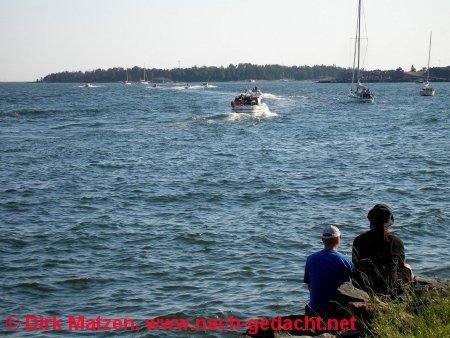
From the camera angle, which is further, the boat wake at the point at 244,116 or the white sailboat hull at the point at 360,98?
the white sailboat hull at the point at 360,98

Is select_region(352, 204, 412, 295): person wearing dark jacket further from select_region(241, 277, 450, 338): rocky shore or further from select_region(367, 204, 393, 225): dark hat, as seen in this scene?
select_region(241, 277, 450, 338): rocky shore

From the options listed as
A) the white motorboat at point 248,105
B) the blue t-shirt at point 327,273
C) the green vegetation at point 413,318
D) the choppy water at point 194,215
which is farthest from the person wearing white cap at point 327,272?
the white motorboat at point 248,105

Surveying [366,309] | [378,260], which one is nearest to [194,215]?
[378,260]

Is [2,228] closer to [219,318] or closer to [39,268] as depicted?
[39,268]

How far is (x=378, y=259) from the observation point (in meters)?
7.71

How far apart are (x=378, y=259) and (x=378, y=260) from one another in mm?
12

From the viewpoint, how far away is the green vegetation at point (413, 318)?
20.7 feet

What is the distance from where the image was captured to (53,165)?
28328mm

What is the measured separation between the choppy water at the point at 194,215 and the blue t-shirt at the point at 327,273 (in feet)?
8.51

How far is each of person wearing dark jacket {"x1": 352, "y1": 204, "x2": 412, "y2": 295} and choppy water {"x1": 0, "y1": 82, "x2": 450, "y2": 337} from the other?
292cm

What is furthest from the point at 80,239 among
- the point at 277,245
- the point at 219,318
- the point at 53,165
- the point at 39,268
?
the point at 53,165

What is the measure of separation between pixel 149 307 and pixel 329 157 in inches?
841

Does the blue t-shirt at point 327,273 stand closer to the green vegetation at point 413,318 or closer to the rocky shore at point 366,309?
the rocky shore at point 366,309

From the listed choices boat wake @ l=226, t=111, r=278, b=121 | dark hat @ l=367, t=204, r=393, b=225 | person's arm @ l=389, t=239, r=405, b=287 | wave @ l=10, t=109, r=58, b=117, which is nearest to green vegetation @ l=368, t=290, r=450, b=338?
person's arm @ l=389, t=239, r=405, b=287
